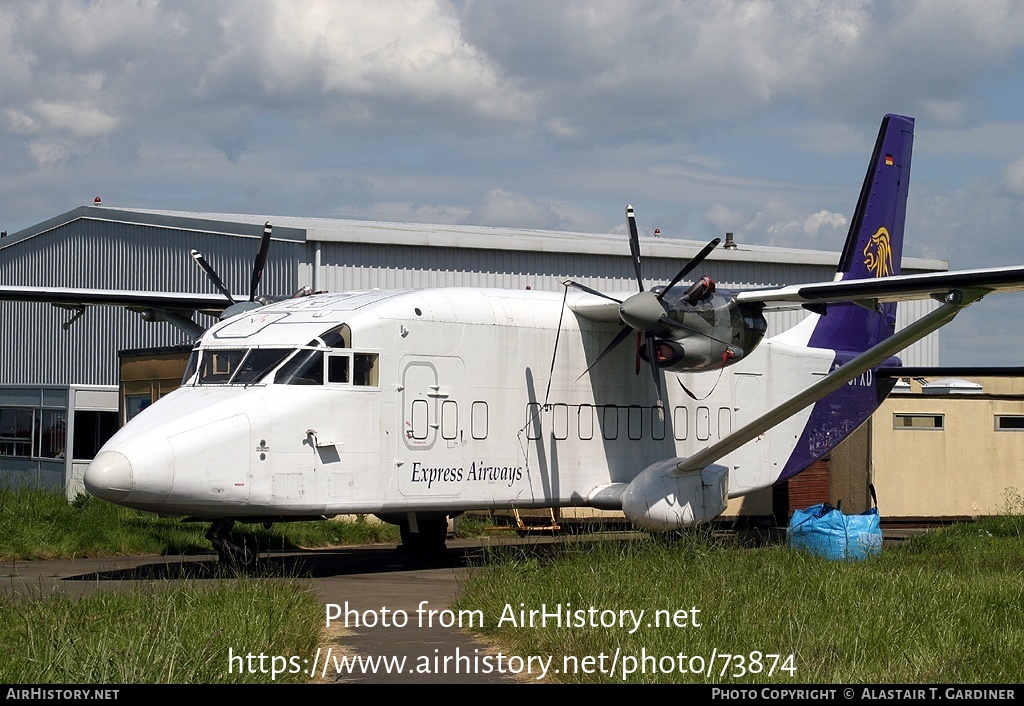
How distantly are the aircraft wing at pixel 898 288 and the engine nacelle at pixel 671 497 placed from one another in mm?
2660

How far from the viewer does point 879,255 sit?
21203 millimetres

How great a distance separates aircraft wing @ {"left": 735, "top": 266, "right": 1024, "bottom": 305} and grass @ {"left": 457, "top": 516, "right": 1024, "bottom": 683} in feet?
11.6

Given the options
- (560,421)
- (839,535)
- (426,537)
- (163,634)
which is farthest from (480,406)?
(163,634)

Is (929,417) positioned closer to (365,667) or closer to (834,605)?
(834,605)

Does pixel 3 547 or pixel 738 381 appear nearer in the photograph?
pixel 3 547

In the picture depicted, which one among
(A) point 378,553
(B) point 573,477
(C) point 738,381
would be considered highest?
(C) point 738,381

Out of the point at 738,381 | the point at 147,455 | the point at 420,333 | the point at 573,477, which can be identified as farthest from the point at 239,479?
the point at 738,381

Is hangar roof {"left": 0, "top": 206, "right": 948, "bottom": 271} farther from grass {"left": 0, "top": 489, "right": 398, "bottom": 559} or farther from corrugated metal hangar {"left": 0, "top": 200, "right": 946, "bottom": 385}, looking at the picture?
grass {"left": 0, "top": 489, "right": 398, "bottom": 559}

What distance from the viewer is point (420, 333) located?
618 inches

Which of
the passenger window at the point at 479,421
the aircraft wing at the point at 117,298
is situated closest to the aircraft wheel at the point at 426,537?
the passenger window at the point at 479,421

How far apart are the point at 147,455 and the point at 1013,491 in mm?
18963

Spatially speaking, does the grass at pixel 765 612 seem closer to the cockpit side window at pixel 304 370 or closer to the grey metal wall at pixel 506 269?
the cockpit side window at pixel 304 370

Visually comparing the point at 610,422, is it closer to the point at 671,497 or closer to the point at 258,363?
the point at 671,497

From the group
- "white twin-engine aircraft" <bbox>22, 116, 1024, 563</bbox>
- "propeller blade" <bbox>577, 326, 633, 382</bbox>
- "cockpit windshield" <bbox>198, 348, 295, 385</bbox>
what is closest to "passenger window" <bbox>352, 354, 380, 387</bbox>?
"white twin-engine aircraft" <bbox>22, 116, 1024, 563</bbox>
